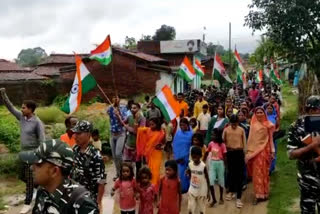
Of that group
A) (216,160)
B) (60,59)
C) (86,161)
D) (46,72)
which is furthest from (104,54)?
(60,59)

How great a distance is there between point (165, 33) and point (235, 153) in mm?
54161

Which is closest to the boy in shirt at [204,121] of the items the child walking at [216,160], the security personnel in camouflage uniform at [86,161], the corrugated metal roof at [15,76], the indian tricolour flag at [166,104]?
the indian tricolour flag at [166,104]

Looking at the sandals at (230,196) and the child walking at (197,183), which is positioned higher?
the child walking at (197,183)

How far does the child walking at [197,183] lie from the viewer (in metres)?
6.49

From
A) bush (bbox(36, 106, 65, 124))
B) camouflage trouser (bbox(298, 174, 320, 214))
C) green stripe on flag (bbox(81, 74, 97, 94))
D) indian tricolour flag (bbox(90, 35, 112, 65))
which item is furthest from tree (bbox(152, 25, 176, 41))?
camouflage trouser (bbox(298, 174, 320, 214))

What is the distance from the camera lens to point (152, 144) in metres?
7.58

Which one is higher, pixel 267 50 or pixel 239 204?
pixel 267 50

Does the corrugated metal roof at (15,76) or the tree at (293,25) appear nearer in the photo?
the tree at (293,25)

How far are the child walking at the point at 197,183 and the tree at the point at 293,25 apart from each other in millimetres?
8979

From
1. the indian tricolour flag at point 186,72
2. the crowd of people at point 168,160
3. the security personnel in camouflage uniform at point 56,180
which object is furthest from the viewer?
the indian tricolour flag at point 186,72

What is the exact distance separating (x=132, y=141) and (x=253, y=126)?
2.22 meters

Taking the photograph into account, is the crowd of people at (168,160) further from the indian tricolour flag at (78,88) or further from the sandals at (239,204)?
the indian tricolour flag at (78,88)

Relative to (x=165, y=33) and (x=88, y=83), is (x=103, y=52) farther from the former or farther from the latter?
(x=165, y=33)

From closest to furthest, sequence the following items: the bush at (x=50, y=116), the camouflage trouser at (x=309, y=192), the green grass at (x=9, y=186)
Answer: the camouflage trouser at (x=309, y=192), the green grass at (x=9, y=186), the bush at (x=50, y=116)
